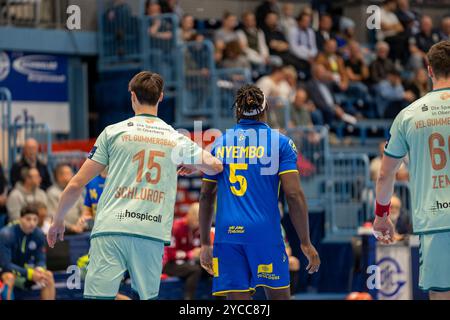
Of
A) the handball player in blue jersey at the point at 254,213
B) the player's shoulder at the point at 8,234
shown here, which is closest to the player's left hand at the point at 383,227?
the handball player in blue jersey at the point at 254,213

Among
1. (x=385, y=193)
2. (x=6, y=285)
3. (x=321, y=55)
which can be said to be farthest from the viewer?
(x=321, y=55)

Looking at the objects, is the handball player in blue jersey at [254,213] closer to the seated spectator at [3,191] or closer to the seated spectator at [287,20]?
the seated spectator at [3,191]

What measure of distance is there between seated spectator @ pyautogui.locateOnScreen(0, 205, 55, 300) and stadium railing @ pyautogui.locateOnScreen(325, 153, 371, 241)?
5229mm

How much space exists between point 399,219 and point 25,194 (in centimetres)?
523

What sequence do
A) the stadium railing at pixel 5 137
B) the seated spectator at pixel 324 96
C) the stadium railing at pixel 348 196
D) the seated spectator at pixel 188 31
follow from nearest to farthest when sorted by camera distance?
the stadium railing at pixel 5 137, the stadium railing at pixel 348 196, the seated spectator at pixel 188 31, the seated spectator at pixel 324 96

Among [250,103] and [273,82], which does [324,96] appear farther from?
[250,103]

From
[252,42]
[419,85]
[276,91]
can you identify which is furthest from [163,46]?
[419,85]

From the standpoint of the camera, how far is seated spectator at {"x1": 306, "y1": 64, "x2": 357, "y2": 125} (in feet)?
63.1

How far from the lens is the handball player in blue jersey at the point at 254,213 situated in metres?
8.31

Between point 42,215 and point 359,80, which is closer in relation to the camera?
point 42,215

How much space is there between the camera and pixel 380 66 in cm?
2081

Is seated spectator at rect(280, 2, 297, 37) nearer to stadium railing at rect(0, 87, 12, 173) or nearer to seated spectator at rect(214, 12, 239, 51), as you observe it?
seated spectator at rect(214, 12, 239, 51)

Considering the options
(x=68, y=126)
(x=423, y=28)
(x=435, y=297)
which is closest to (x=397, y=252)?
(x=435, y=297)

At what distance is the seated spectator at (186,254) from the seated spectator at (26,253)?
1672 mm
